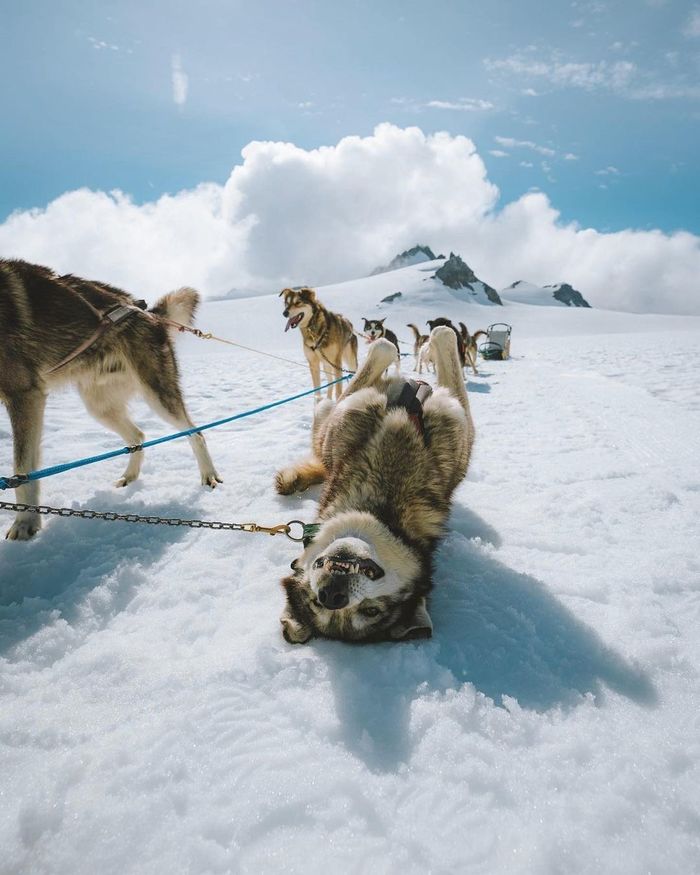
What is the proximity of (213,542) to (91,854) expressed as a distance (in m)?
1.67

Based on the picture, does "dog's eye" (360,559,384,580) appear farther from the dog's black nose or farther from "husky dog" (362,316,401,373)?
"husky dog" (362,316,401,373)

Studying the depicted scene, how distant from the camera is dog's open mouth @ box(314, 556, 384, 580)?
1.55 m

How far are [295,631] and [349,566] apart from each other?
0.44 m

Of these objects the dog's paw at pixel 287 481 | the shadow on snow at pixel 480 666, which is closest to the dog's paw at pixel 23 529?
the dog's paw at pixel 287 481

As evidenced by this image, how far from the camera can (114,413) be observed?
369 cm

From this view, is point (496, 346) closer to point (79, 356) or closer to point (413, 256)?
point (79, 356)

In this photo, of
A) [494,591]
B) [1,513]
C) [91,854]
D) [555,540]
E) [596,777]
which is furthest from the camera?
[1,513]

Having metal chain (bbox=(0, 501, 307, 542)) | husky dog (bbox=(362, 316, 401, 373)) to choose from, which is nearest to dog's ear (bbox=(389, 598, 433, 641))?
metal chain (bbox=(0, 501, 307, 542))

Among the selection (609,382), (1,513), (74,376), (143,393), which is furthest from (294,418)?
(609,382)

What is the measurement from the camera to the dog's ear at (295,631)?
5.74 feet

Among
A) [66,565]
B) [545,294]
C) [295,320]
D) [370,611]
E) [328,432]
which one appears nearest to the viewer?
[370,611]

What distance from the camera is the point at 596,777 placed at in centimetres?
120

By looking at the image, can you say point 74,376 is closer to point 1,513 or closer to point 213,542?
point 1,513

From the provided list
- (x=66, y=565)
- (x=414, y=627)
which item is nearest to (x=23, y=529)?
(x=66, y=565)
